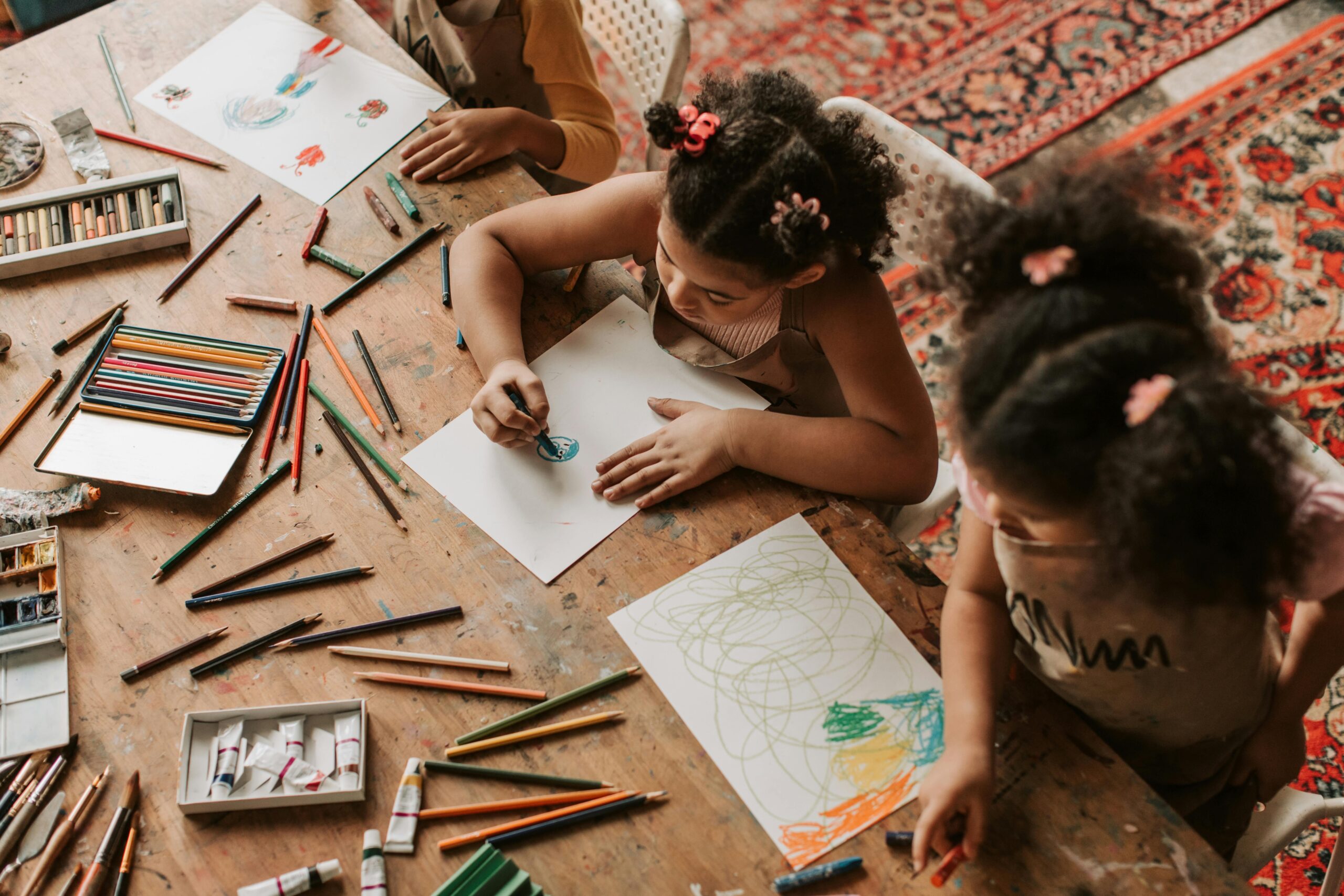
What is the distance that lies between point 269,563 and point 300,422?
6.4 inches

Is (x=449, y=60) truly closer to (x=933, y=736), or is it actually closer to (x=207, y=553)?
(x=207, y=553)

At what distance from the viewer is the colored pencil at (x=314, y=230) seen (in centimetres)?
109

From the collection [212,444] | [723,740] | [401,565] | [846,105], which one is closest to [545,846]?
[723,740]

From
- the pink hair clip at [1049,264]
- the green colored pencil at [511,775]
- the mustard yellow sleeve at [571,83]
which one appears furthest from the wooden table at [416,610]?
the pink hair clip at [1049,264]

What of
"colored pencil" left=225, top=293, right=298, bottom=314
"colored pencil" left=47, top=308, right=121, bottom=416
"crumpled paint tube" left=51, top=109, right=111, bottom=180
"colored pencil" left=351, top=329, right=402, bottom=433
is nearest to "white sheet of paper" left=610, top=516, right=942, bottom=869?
"colored pencil" left=351, top=329, right=402, bottom=433

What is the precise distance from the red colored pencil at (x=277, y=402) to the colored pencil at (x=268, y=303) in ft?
0.13

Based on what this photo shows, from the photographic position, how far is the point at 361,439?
96cm

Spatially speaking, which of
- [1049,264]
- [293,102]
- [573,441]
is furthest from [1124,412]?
[293,102]

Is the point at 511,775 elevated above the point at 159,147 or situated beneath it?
situated beneath

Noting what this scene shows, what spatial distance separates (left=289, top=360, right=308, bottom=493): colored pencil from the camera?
944mm

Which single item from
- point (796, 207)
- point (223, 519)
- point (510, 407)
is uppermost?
point (796, 207)

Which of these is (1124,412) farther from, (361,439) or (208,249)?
(208,249)

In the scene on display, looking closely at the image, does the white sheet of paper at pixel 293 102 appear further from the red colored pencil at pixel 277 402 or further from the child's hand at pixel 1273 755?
the child's hand at pixel 1273 755

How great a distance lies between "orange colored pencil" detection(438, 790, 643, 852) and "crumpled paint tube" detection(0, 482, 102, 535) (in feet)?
1.69
